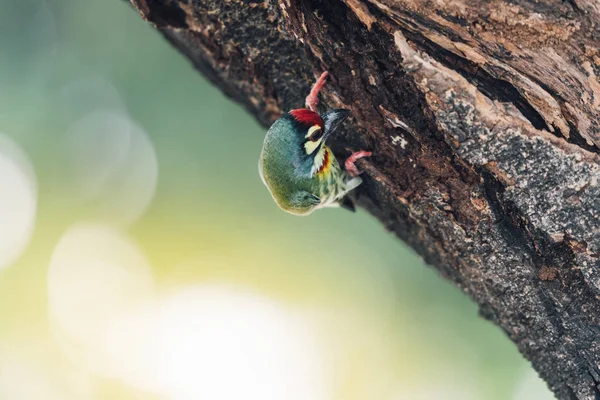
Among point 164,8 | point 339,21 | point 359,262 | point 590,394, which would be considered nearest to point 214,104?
point 359,262

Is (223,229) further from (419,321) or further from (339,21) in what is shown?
(339,21)

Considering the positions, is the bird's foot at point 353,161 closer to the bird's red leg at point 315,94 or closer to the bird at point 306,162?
the bird at point 306,162

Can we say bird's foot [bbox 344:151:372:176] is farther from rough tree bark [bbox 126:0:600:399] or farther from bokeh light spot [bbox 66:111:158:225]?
bokeh light spot [bbox 66:111:158:225]

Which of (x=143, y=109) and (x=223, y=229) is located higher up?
(x=143, y=109)

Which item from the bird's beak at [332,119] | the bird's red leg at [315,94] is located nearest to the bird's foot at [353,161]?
the bird's beak at [332,119]

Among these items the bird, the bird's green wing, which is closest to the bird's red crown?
the bird

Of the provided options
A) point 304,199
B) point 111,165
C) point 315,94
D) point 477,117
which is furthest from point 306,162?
point 111,165

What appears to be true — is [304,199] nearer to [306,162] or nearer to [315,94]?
[306,162]
